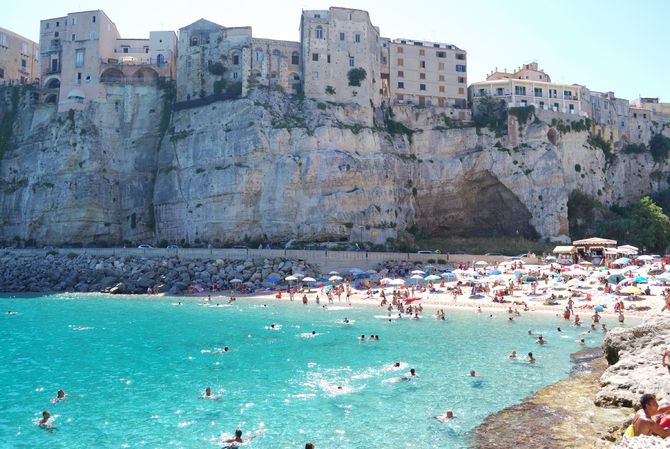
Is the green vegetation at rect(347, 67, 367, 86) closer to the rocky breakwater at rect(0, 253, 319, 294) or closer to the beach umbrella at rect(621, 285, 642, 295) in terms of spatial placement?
the rocky breakwater at rect(0, 253, 319, 294)

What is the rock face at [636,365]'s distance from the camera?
563 inches

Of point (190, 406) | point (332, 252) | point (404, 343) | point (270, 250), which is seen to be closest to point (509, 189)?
point (332, 252)

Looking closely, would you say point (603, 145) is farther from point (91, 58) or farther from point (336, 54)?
point (91, 58)

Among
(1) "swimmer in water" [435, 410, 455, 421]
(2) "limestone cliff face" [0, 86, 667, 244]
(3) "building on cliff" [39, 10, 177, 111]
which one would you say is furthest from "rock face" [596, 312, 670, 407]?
(3) "building on cliff" [39, 10, 177, 111]

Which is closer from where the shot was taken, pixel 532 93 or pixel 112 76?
pixel 112 76

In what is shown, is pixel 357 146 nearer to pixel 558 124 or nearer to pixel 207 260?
pixel 207 260

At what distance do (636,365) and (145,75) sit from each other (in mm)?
58975

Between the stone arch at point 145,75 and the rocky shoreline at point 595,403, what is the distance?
184 ft

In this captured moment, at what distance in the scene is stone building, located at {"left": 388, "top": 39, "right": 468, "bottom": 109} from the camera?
63.2 meters

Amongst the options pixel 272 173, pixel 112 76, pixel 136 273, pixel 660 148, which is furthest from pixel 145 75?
pixel 660 148

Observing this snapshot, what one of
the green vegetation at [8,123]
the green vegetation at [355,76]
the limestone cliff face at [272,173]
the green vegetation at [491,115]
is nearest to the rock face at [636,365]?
the limestone cliff face at [272,173]

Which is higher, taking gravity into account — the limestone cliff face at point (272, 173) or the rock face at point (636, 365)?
the limestone cliff face at point (272, 173)

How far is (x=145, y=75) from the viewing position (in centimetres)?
6209

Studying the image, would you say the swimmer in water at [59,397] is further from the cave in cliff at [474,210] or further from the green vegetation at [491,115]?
the green vegetation at [491,115]
